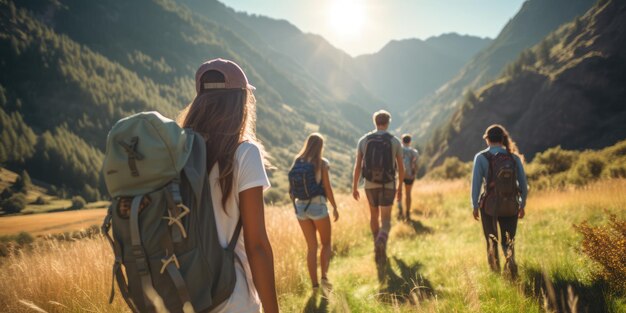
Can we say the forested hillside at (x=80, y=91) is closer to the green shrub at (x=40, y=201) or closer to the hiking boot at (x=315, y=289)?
the green shrub at (x=40, y=201)

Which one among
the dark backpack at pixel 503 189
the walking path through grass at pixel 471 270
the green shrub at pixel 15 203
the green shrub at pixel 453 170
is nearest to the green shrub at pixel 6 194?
the green shrub at pixel 15 203

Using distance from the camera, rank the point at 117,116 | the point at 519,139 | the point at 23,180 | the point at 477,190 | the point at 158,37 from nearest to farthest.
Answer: the point at 477,190, the point at 519,139, the point at 23,180, the point at 117,116, the point at 158,37

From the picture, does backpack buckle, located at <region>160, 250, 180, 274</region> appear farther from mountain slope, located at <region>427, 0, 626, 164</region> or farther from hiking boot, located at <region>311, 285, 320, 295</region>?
mountain slope, located at <region>427, 0, 626, 164</region>

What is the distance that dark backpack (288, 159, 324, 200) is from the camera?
14.8 ft

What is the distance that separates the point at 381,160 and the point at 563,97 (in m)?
59.6

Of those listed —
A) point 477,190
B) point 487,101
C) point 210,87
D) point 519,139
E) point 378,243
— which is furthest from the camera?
point 487,101

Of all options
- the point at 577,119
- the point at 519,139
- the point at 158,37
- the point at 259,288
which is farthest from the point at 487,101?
the point at 158,37

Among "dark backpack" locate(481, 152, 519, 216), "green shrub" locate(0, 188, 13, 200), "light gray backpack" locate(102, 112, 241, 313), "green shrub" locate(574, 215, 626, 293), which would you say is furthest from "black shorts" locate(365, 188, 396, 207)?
"green shrub" locate(0, 188, 13, 200)

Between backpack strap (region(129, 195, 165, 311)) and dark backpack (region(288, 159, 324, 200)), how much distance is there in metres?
3.33

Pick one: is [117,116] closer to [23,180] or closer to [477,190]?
[23,180]

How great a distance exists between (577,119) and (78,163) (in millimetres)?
107318

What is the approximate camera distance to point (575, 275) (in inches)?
143

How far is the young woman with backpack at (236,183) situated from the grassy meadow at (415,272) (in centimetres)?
53

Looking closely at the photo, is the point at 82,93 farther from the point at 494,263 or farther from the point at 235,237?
the point at 235,237
